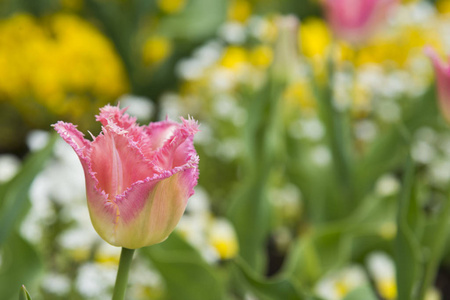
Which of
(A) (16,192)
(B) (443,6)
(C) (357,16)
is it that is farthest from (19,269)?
(B) (443,6)

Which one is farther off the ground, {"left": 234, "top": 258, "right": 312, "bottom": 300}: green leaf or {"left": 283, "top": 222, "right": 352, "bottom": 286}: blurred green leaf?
{"left": 234, "top": 258, "right": 312, "bottom": 300}: green leaf

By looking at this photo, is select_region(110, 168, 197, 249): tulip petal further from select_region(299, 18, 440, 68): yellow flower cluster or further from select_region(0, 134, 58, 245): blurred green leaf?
select_region(299, 18, 440, 68): yellow flower cluster

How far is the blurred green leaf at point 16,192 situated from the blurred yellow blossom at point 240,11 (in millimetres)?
1885

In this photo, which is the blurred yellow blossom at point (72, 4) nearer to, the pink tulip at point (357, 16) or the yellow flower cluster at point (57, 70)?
the yellow flower cluster at point (57, 70)

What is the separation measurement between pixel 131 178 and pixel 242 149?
2.92 ft

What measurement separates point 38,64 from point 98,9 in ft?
1.12

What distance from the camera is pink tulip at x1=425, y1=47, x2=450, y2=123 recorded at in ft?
2.20

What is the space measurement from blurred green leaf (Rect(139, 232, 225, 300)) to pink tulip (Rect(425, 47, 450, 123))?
38cm

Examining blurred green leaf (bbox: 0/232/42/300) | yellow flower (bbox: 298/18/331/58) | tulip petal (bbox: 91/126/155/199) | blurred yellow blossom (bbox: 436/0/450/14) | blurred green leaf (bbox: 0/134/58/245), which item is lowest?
blurred yellow blossom (bbox: 436/0/450/14)

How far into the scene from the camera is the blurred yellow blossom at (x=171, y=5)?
2.13 m

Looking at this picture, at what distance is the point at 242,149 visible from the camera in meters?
1.25

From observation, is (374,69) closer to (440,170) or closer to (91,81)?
(440,170)

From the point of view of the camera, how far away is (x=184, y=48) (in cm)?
199

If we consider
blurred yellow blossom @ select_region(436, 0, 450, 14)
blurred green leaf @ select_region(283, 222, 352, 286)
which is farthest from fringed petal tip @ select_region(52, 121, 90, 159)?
blurred yellow blossom @ select_region(436, 0, 450, 14)
